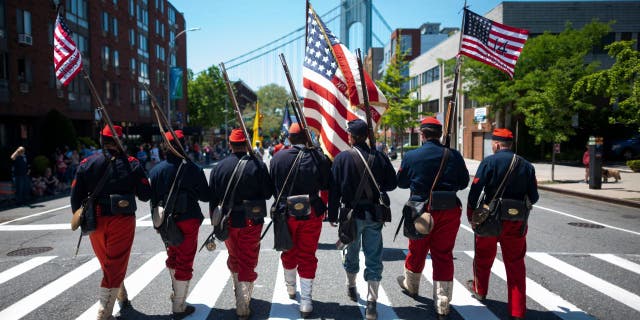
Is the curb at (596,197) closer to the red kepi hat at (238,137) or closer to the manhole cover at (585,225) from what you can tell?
the manhole cover at (585,225)

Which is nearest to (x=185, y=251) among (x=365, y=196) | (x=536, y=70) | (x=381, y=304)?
(x=365, y=196)

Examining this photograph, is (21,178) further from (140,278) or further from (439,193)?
(439,193)

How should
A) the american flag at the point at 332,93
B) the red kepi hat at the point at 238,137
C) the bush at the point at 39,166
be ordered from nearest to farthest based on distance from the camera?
the red kepi hat at the point at 238,137 < the american flag at the point at 332,93 < the bush at the point at 39,166

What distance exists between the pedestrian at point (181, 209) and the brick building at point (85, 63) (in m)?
10.9

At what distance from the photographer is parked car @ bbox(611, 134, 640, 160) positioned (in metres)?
29.5

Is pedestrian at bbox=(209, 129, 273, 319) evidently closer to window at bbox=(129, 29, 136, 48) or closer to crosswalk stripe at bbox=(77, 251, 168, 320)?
crosswalk stripe at bbox=(77, 251, 168, 320)

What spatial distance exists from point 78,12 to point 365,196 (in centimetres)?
3216

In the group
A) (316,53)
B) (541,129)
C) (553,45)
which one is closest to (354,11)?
(553,45)

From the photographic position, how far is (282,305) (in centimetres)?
458

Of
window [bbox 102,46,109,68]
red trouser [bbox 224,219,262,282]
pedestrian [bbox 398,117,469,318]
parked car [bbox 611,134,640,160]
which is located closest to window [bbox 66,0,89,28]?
window [bbox 102,46,109,68]

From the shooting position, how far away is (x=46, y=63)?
24.7m

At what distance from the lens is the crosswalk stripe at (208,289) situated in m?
4.48

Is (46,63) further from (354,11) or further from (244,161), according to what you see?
(354,11)

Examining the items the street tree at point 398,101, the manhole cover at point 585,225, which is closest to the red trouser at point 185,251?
the manhole cover at point 585,225
